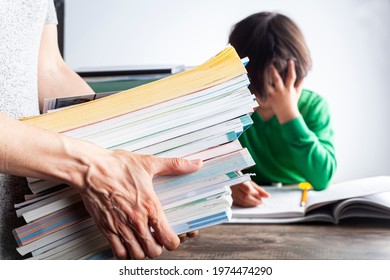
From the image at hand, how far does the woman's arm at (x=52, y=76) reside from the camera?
0.80 meters

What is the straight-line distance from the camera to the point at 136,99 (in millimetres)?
536

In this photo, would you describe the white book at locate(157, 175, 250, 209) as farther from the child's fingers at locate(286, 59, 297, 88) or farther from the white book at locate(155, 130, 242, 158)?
the child's fingers at locate(286, 59, 297, 88)

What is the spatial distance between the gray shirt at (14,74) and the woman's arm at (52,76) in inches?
6.8

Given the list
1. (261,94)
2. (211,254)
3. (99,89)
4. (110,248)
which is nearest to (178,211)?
(110,248)

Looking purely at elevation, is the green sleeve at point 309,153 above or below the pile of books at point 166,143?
below

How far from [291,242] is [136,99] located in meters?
0.34

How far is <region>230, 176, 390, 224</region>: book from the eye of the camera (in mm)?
923

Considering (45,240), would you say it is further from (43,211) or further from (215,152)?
(215,152)

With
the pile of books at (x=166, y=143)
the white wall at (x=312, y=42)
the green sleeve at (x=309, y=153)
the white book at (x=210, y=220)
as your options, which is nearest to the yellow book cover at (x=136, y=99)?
the pile of books at (x=166, y=143)

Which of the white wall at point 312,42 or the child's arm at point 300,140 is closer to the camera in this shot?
the child's arm at point 300,140

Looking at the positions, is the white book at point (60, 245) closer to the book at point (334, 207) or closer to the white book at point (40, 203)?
the white book at point (40, 203)

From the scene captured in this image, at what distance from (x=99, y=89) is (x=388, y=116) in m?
2.34

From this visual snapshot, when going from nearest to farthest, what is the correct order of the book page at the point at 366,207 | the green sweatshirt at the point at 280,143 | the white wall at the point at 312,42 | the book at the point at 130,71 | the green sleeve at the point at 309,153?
the book page at the point at 366,207
the book at the point at 130,71
the green sleeve at the point at 309,153
the green sweatshirt at the point at 280,143
the white wall at the point at 312,42
